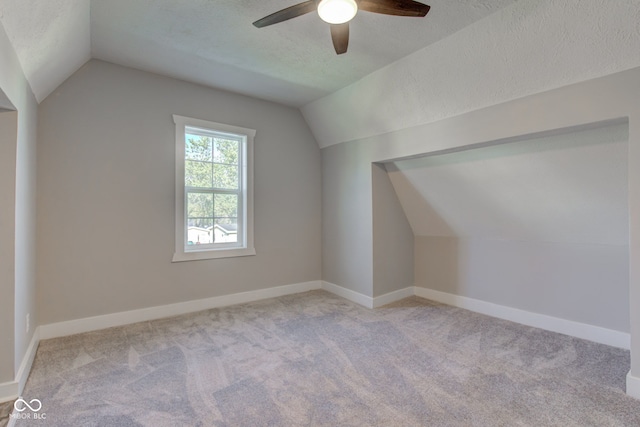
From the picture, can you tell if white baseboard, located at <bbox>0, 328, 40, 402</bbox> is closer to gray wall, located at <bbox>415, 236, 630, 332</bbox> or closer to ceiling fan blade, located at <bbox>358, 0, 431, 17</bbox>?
ceiling fan blade, located at <bbox>358, 0, 431, 17</bbox>

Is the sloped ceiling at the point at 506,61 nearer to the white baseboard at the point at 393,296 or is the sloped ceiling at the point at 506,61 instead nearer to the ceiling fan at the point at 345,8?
the ceiling fan at the point at 345,8

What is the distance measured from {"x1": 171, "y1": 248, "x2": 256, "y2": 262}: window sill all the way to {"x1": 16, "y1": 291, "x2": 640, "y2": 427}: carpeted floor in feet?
2.21

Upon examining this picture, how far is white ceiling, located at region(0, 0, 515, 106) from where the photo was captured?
209cm

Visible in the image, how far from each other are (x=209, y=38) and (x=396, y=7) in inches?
65.0

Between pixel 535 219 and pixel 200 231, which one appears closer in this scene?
pixel 535 219

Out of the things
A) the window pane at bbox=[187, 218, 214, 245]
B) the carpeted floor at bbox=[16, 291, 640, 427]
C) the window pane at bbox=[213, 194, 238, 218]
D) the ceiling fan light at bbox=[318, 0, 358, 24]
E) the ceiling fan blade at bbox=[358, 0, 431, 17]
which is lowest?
the carpeted floor at bbox=[16, 291, 640, 427]

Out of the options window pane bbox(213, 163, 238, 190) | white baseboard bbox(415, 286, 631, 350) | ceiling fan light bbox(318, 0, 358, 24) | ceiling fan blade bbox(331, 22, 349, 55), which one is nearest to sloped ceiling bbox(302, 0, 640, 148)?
ceiling fan blade bbox(331, 22, 349, 55)

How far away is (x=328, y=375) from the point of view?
2.28 meters

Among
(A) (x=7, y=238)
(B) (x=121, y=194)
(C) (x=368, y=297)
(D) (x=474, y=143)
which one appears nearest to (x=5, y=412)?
(A) (x=7, y=238)

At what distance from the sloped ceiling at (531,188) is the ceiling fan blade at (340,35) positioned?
1.73 metres

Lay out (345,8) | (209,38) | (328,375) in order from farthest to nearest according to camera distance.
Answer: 1. (209,38)
2. (328,375)
3. (345,8)

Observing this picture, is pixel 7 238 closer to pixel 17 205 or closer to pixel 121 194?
pixel 17 205

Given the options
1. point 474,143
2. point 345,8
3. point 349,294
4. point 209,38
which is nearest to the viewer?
point 345,8

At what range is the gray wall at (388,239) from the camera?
3.84 m
